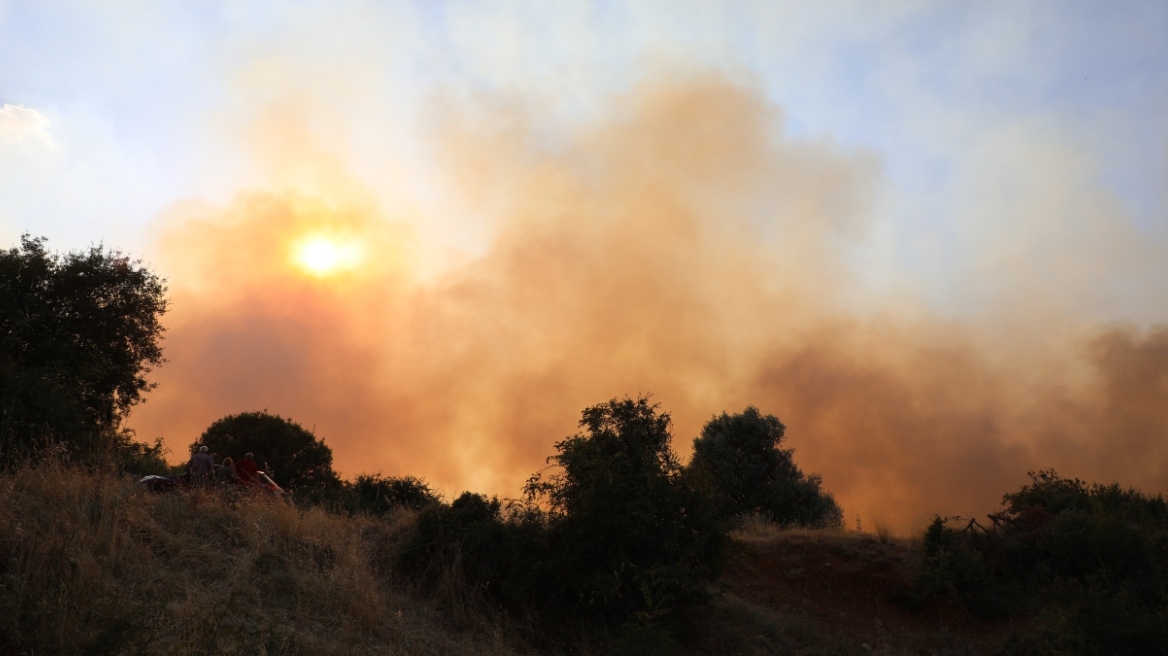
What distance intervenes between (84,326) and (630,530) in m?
22.2

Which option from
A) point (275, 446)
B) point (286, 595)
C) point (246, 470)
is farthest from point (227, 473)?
point (275, 446)

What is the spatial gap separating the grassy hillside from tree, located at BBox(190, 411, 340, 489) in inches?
822

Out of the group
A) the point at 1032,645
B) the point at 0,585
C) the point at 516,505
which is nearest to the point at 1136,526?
the point at 1032,645

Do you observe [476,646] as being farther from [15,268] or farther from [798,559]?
[15,268]

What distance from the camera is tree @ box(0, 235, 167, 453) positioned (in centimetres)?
2481

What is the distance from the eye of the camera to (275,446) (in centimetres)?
3612

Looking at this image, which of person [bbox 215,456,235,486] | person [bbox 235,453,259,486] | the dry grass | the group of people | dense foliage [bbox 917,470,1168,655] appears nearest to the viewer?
the dry grass

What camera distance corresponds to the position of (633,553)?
14156 millimetres

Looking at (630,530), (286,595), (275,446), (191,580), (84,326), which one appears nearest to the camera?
(191,580)

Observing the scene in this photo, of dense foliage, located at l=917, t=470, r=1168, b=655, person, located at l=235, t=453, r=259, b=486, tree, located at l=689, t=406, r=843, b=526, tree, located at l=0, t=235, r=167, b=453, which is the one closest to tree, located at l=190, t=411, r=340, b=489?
tree, located at l=0, t=235, r=167, b=453

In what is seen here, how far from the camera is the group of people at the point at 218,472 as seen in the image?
665 inches

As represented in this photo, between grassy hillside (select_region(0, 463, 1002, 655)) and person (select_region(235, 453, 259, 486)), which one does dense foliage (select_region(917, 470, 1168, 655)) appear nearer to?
Result: grassy hillside (select_region(0, 463, 1002, 655))

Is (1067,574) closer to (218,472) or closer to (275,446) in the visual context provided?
(218,472)

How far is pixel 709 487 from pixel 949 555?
659 cm
